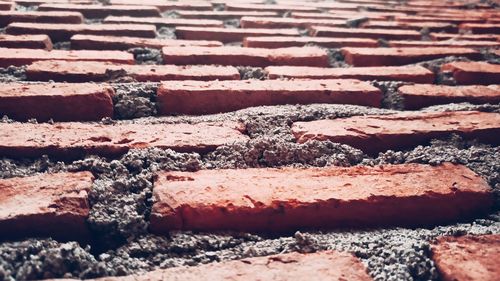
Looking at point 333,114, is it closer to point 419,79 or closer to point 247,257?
point 419,79

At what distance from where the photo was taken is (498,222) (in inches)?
30.5

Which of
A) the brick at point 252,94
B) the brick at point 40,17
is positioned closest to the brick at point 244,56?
the brick at point 252,94

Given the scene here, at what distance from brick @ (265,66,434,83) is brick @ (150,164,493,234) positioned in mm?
377

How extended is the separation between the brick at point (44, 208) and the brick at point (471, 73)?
3.11 feet

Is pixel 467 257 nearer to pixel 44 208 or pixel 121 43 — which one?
pixel 44 208

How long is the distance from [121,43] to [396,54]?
0.75 metres

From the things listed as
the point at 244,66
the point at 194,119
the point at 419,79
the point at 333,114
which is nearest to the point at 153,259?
the point at 194,119

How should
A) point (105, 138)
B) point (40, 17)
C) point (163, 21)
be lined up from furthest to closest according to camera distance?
point (163, 21) → point (40, 17) → point (105, 138)

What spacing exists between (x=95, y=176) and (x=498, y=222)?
661mm

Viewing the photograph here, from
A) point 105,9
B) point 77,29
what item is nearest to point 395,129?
point 77,29

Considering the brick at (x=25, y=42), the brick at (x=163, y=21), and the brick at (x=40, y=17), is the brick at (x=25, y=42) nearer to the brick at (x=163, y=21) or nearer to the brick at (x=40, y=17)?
the brick at (x=40, y=17)

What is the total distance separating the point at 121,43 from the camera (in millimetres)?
1251

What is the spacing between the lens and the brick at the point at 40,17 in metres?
1.35

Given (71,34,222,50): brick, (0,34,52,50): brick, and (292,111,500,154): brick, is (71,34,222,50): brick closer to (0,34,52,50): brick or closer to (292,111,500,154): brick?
(0,34,52,50): brick
